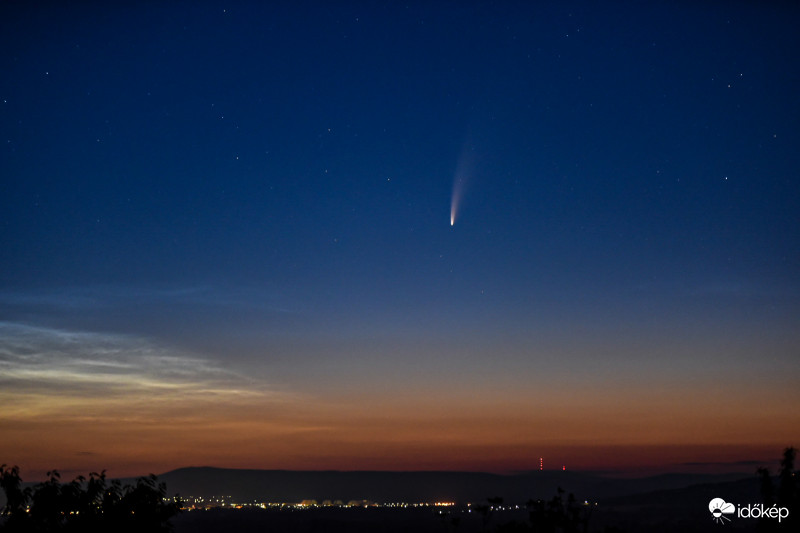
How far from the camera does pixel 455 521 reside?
35500 mm

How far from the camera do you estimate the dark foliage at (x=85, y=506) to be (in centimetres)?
2088

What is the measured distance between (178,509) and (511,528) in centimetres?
1467

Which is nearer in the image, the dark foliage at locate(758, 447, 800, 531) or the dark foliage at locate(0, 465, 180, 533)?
the dark foliage at locate(0, 465, 180, 533)

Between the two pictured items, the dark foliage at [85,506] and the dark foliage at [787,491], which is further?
the dark foliage at [787,491]

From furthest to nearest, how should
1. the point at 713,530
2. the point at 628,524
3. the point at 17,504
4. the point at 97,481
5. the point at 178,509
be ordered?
1. the point at 628,524
2. the point at 713,530
3. the point at 178,509
4. the point at 97,481
5. the point at 17,504

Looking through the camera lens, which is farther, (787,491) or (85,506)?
(787,491)

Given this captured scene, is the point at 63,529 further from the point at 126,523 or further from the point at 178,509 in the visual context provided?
the point at 178,509

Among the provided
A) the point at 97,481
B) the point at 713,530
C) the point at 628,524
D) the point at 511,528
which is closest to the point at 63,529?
the point at 97,481

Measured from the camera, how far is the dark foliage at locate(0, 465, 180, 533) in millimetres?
20875

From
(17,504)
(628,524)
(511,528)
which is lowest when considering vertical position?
(628,524)

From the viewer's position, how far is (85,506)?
72.7 ft

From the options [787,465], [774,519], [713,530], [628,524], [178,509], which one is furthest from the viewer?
[628,524]

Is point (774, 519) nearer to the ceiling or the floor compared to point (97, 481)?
nearer to the floor

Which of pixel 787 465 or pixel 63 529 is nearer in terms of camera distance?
pixel 63 529
